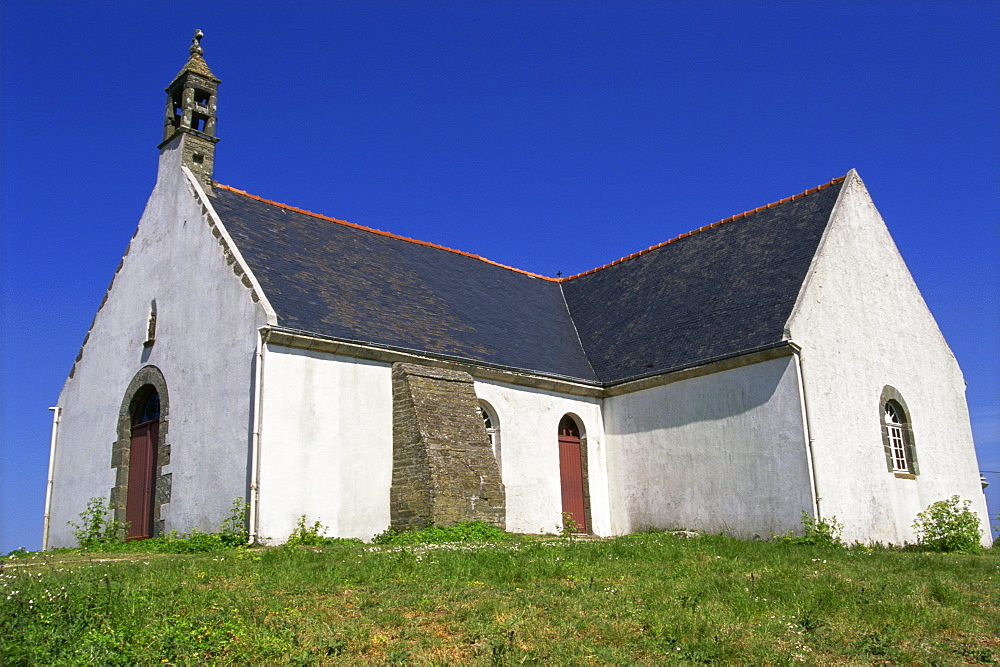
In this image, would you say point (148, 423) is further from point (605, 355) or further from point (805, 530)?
point (805, 530)

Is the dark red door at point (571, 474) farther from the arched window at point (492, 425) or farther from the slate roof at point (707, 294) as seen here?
the arched window at point (492, 425)

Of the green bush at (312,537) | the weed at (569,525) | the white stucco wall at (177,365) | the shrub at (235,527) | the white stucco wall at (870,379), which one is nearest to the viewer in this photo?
the shrub at (235,527)

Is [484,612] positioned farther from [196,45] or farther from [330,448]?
[196,45]

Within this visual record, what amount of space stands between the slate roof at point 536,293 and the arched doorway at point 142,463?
13.6 ft

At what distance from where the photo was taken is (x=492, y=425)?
1838cm

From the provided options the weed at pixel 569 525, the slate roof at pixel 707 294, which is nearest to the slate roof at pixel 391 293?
the slate roof at pixel 707 294

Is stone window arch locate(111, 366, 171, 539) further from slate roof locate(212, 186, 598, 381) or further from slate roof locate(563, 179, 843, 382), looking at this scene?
slate roof locate(563, 179, 843, 382)

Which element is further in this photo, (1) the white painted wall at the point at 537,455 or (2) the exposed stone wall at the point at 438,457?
(1) the white painted wall at the point at 537,455

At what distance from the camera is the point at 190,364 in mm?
16625

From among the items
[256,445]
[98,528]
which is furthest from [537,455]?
[98,528]

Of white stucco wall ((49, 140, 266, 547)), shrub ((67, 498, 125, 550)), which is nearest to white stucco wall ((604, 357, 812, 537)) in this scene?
white stucco wall ((49, 140, 266, 547))

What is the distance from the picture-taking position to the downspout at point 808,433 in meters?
15.9

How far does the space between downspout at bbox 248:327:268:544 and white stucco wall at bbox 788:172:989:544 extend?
1022 cm

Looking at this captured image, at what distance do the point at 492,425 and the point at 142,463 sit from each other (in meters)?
7.46
